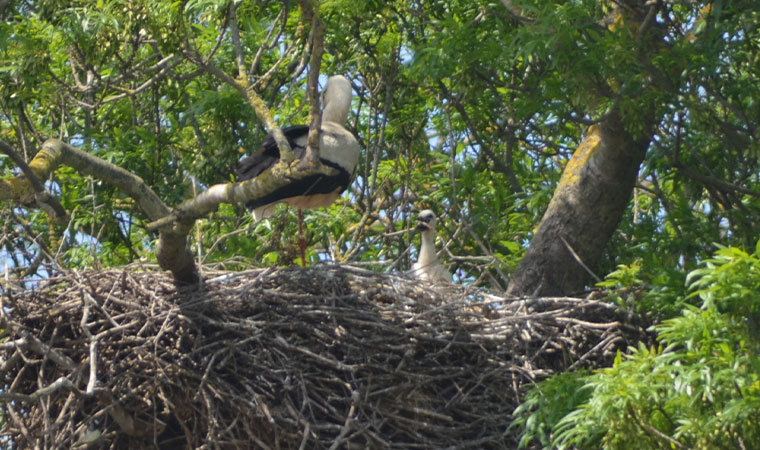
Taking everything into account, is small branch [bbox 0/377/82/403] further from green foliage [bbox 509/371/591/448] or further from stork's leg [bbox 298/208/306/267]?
stork's leg [bbox 298/208/306/267]

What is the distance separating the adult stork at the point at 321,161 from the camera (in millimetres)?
7449

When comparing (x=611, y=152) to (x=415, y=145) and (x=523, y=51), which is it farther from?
(x=415, y=145)

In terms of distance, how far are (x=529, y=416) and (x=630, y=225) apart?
266 cm

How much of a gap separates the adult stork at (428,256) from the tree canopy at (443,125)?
0.15 metres

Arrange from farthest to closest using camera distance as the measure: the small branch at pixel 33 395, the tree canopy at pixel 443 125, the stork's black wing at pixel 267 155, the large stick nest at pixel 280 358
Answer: the stork's black wing at pixel 267 155
the tree canopy at pixel 443 125
the large stick nest at pixel 280 358
the small branch at pixel 33 395

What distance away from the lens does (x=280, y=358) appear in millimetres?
6340

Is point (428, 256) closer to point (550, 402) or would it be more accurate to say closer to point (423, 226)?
point (423, 226)

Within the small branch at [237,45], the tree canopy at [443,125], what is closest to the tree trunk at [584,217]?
A: the tree canopy at [443,125]

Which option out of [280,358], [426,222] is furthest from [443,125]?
[280,358]

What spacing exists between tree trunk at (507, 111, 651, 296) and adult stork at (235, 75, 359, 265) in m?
1.34

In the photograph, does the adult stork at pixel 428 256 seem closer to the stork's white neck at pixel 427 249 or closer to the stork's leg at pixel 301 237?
the stork's white neck at pixel 427 249

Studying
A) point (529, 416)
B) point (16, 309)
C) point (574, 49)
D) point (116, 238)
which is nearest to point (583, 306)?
point (529, 416)

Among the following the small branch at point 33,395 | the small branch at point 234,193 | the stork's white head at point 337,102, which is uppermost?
the stork's white head at point 337,102

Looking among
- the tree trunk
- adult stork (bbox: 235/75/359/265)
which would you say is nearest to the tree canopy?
the tree trunk
